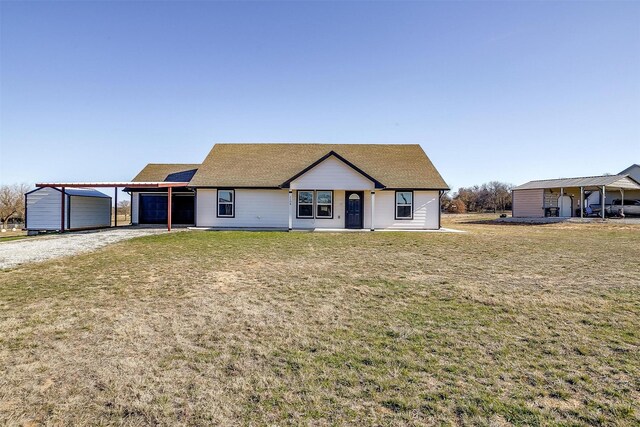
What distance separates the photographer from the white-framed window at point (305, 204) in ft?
67.6

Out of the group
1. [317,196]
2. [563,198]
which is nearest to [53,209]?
[317,196]

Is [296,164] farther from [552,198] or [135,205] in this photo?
[552,198]

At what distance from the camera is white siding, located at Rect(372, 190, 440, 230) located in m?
20.6

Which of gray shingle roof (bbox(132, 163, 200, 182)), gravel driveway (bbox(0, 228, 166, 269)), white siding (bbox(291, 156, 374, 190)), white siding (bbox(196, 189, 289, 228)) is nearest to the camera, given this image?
gravel driveway (bbox(0, 228, 166, 269))

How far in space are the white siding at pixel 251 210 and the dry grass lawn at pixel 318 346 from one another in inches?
469

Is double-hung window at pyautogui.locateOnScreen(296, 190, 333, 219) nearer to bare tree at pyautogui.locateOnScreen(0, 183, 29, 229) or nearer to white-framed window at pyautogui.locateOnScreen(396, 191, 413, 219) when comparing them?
white-framed window at pyautogui.locateOnScreen(396, 191, 413, 219)

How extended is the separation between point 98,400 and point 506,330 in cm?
Result: 513

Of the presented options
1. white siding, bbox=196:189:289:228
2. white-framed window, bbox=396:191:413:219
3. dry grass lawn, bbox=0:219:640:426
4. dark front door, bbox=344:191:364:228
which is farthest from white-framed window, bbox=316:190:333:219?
dry grass lawn, bbox=0:219:640:426

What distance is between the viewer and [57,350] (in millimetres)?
4203

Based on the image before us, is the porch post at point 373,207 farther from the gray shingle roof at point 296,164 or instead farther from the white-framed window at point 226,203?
the white-framed window at point 226,203

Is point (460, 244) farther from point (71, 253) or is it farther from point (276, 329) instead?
point (71, 253)

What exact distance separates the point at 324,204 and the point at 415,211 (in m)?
5.63

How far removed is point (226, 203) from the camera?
68.3ft

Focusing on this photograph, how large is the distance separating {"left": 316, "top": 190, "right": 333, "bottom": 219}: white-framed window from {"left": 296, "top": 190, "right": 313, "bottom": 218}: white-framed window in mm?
432
